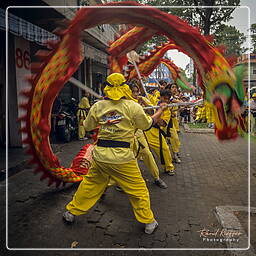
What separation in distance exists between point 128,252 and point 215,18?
43.8ft

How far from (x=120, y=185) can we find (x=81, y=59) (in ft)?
5.32

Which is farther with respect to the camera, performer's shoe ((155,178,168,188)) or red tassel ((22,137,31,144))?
performer's shoe ((155,178,168,188))

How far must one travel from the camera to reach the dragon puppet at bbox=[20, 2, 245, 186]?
304 centimetres

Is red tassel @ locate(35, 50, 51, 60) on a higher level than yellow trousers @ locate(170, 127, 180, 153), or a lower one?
higher

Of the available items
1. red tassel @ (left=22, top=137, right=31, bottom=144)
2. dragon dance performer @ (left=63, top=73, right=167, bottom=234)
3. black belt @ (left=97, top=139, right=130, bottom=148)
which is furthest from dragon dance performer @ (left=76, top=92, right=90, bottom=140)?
black belt @ (left=97, top=139, right=130, bottom=148)

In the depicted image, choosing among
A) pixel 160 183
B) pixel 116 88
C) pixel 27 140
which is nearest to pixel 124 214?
pixel 160 183

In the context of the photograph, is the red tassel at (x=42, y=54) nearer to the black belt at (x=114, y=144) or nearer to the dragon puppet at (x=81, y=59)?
the dragon puppet at (x=81, y=59)

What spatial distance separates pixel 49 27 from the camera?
29.2 ft

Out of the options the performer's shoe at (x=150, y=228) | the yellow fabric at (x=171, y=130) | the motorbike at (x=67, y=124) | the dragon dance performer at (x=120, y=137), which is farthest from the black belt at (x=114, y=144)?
the motorbike at (x=67, y=124)

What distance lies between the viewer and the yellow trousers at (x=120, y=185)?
3.22 meters

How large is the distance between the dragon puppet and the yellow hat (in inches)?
23.9

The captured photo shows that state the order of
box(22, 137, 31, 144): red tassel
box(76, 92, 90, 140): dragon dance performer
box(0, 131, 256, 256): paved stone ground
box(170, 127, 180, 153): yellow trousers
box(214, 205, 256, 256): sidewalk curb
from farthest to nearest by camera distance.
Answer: box(76, 92, 90, 140): dragon dance performer → box(170, 127, 180, 153): yellow trousers → box(22, 137, 31, 144): red tassel → box(0, 131, 256, 256): paved stone ground → box(214, 205, 256, 256): sidewalk curb

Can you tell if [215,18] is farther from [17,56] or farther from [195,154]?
[17,56]

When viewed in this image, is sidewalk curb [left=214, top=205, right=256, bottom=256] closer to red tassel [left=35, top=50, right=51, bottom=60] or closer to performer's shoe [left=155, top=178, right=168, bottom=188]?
performer's shoe [left=155, top=178, right=168, bottom=188]
